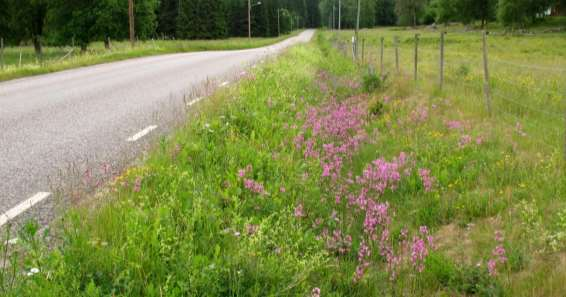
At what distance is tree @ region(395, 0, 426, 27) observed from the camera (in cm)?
12062

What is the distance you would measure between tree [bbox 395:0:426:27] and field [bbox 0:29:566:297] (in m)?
122

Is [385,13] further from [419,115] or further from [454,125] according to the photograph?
[454,125]

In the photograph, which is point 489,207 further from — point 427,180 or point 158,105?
point 158,105

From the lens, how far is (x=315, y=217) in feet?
15.0

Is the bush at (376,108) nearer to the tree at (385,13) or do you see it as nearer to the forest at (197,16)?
the forest at (197,16)

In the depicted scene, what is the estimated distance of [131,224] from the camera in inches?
130

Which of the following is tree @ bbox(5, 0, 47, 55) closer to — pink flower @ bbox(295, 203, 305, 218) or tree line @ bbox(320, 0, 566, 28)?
tree line @ bbox(320, 0, 566, 28)

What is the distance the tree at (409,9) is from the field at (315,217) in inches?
4795

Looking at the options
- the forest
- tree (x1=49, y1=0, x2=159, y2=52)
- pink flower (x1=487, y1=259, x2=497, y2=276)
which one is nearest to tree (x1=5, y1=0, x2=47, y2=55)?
the forest

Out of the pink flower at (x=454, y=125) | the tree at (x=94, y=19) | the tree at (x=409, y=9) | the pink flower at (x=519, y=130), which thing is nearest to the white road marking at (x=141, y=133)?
the pink flower at (x=454, y=125)

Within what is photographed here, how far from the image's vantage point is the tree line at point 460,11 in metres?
69.6

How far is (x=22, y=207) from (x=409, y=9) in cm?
12760

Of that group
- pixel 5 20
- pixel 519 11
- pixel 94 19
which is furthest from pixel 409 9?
pixel 5 20

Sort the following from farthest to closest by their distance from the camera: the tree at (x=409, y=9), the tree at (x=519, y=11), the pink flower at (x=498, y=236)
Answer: the tree at (x=409, y=9) → the tree at (x=519, y=11) → the pink flower at (x=498, y=236)
